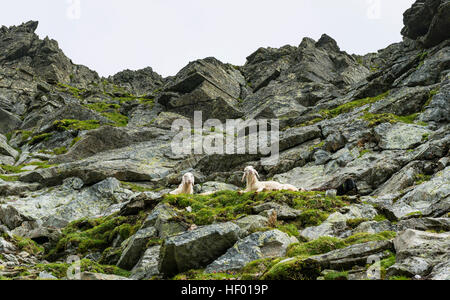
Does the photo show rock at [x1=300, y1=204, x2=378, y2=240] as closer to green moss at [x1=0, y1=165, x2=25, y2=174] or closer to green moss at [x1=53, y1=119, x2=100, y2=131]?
green moss at [x1=0, y1=165, x2=25, y2=174]

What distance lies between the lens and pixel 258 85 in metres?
78.3

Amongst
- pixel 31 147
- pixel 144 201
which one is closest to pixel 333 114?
pixel 144 201

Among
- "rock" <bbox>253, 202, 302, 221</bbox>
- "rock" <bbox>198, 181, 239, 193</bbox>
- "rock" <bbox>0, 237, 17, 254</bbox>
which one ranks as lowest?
"rock" <bbox>0, 237, 17, 254</bbox>

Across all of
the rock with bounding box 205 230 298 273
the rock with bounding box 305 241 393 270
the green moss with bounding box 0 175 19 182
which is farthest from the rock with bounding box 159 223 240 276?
the green moss with bounding box 0 175 19 182

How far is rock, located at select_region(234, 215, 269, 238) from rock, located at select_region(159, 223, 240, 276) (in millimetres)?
923

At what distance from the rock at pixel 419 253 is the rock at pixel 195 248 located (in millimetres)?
5328

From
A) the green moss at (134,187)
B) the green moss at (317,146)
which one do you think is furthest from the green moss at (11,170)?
the green moss at (317,146)

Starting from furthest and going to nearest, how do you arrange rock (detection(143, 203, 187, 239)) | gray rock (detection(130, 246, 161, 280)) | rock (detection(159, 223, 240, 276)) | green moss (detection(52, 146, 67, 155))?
green moss (detection(52, 146, 67, 155))
rock (detection(143, 203, 187, 239))
gray rock (detection(130, 246, 161, 280))
rock (detection(159, 223, 240, 276))

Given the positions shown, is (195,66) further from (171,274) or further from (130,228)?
(171,274)

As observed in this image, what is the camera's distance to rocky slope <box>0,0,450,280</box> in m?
10.8

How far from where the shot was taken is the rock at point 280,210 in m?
15.3

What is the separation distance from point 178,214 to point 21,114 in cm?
7533

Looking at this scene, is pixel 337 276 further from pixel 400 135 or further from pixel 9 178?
pixel 9 178

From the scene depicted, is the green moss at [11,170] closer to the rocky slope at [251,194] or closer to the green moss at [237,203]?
the rocky slope at [251,194]
